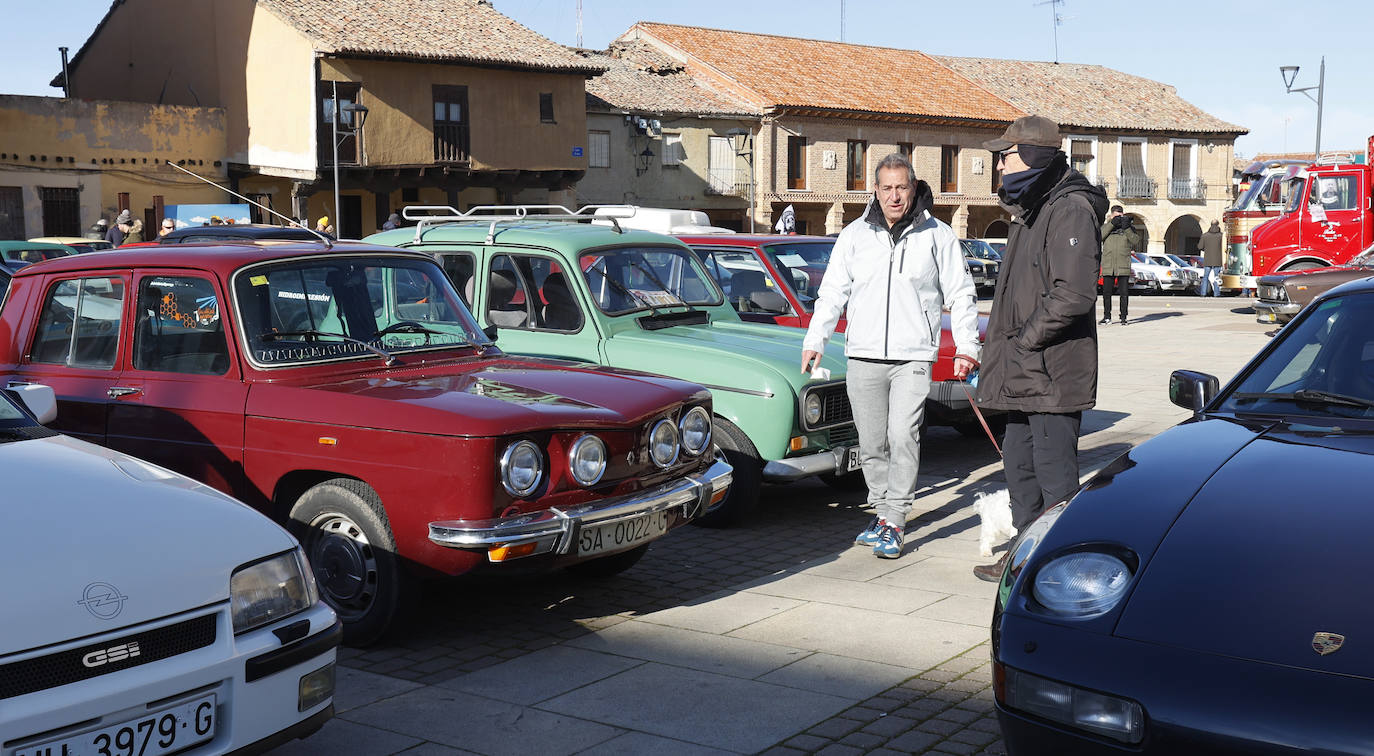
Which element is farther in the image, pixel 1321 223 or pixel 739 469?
pixel 1321 223

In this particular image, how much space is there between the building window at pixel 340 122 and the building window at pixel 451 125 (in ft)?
8.63

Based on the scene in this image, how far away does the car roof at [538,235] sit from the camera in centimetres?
816

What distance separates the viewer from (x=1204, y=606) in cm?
303

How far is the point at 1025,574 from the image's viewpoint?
3.46 meters

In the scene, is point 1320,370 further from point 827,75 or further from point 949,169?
point 949,169

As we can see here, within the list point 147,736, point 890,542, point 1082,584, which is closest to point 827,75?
point 890,542

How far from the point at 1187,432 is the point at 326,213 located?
33256 mm

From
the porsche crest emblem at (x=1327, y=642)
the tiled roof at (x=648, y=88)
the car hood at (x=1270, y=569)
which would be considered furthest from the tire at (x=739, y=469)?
the tiled roof at (x=648, y=88)

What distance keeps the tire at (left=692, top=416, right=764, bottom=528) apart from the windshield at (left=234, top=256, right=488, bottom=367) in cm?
165

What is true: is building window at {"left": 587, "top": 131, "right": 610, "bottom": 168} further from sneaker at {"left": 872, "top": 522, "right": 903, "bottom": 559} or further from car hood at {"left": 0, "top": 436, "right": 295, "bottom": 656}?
car hood at {"left": 0, "top": 436, "right": 295, "bottom": 656}

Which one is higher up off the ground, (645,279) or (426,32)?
(426,32)

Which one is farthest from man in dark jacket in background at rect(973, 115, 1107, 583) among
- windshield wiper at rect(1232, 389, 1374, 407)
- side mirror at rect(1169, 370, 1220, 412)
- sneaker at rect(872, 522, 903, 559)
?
windshield wiper at rect(1232, 389, 1374, 407)

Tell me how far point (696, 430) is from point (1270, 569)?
3.12m

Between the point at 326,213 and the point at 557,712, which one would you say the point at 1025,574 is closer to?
the point at 557,712
